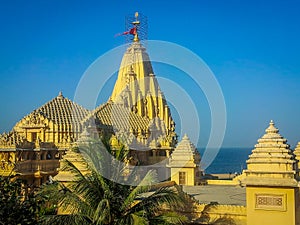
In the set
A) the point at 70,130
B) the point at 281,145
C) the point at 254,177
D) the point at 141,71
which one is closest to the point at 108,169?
the point at 254,177

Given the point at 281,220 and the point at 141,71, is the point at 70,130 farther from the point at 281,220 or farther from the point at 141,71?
the point at 281,220

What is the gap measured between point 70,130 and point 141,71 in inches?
644

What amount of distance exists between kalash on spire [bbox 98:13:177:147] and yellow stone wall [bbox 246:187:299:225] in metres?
35.2

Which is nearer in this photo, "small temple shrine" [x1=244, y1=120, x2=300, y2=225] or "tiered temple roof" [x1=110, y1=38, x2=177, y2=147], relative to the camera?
"small temple shrine" [x1=244, y1=120, x2=300, y2=225]

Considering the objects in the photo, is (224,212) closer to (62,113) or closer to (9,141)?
(9,141)

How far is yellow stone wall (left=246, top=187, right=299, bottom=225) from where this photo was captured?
1648 cm

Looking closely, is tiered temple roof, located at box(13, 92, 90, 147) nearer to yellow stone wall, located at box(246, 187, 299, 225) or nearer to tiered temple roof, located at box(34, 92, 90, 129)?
tiered temple roof, located at box(34, 92, 90, 129)

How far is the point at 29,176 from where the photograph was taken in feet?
119

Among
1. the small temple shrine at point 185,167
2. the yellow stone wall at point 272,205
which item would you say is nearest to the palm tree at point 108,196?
the yellow stone wall at point 272,205

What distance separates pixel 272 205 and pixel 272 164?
4.66 feet

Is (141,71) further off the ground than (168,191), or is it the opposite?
(141,71)

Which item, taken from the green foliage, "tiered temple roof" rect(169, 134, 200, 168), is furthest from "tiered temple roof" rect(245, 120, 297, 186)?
"tiered temple roof" rect(169, 134, 200, 168)

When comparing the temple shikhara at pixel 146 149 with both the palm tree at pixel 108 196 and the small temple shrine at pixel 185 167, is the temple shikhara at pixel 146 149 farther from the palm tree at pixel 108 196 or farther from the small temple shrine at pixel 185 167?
the palm tree at pixel 108 196

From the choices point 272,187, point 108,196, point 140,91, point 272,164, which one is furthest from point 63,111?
point 108,196
